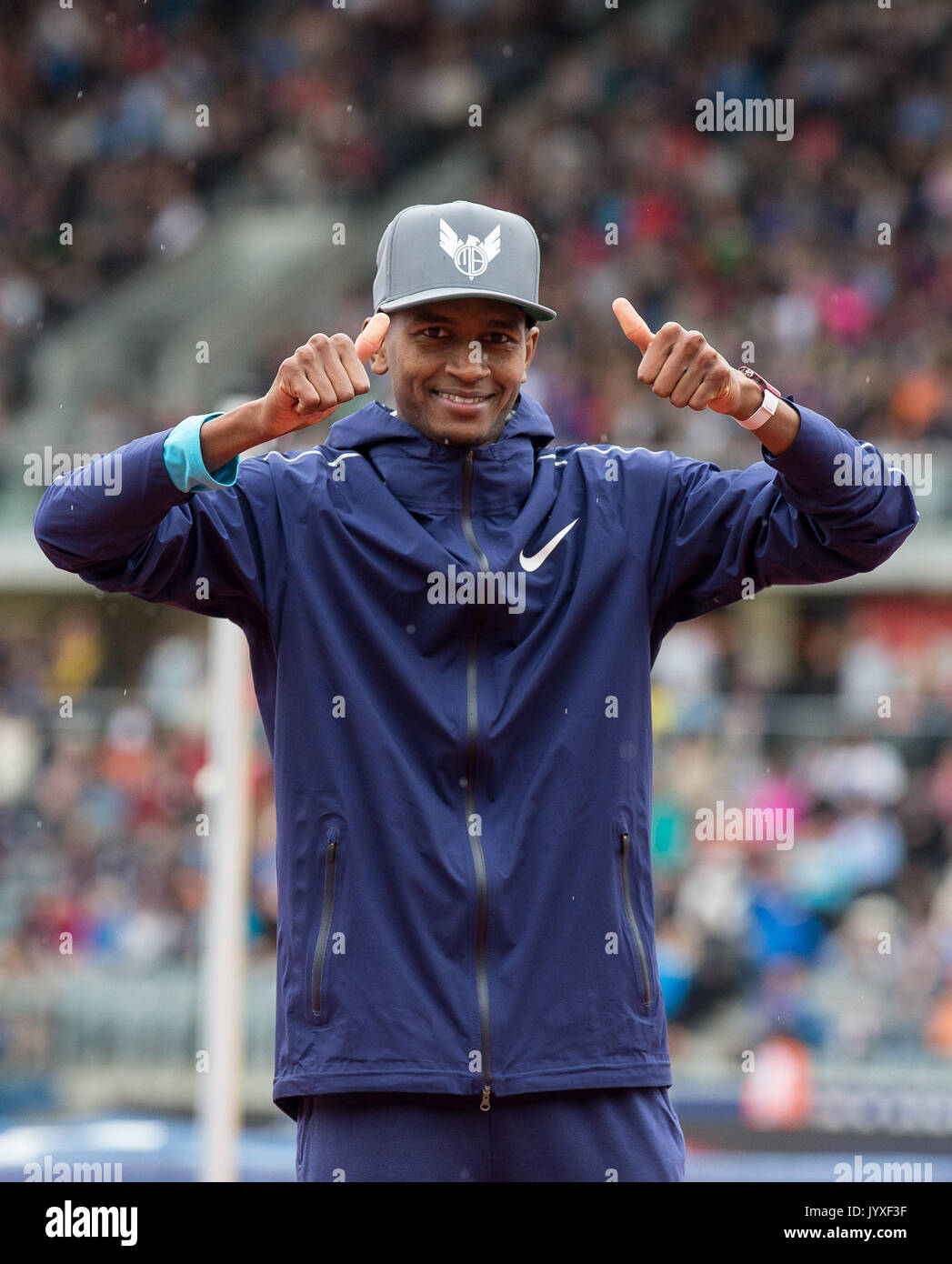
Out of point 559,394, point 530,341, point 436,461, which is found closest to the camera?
point 436,461

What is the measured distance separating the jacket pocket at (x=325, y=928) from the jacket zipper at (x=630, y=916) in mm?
365

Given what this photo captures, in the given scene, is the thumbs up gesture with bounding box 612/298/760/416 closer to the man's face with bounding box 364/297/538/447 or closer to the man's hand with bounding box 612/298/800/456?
the man's hand with bounding box 612/298/800/456

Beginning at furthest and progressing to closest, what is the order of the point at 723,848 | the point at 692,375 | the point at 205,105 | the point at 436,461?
the point at 205,105 → the point at 723,848 → the point at 436,461 → the point at 692,375

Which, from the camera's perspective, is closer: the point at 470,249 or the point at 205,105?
the point at 470,249

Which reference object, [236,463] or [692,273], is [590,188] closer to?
[692,273]

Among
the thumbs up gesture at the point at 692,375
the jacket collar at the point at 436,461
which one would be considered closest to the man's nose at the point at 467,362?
the jacket collar at the point at 436,461

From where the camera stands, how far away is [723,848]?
8.26 m

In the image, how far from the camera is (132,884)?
28.3 feet

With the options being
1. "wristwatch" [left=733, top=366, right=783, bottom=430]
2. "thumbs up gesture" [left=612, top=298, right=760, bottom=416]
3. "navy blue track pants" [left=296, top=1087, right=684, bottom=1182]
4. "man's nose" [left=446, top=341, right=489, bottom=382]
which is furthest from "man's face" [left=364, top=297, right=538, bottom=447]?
"navy blue track pants" [left=296, top=1087, right=684, bottom=1182]

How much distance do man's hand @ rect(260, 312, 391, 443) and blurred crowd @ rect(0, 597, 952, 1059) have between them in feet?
16.6

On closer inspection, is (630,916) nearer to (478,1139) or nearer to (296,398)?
(478,1139)

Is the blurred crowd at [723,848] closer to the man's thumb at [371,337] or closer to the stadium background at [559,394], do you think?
the stadium background at [559,394]

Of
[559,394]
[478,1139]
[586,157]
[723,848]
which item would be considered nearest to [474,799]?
[478,1139]

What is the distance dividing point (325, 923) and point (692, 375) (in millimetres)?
844
